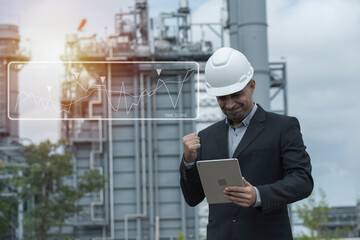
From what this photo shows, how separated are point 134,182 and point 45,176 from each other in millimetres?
2830

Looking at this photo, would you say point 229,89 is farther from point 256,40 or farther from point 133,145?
point 133,145

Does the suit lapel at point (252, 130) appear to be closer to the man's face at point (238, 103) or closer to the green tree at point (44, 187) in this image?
the man's face at point (238, 103)

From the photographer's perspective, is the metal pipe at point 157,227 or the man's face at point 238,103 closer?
the man's face at point 238,103

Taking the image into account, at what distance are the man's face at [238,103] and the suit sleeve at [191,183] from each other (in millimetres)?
258

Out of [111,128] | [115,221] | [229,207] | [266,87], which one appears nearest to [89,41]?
[111,128]

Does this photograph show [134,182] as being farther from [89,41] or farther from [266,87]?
[266,87]

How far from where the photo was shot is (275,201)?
7.99ft

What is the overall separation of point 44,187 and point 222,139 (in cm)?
1370

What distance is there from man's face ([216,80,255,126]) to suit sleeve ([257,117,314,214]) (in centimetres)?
17

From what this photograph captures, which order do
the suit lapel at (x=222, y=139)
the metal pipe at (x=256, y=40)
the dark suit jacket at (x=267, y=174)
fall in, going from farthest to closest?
1. the metal pipe at (x=256, y=40)
2. the suit lapel at (x=222, y=139)
3. the dark suit jacket at (x=267, y=174)

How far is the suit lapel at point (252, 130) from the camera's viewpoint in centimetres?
258

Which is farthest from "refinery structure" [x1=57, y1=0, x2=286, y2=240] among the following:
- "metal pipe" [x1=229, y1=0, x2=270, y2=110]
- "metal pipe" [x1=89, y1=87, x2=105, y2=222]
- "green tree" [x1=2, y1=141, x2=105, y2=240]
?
"metal pipe" [x1=229, y1=0, x2=270, y2=110]

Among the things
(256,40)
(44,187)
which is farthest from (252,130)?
(44,187)

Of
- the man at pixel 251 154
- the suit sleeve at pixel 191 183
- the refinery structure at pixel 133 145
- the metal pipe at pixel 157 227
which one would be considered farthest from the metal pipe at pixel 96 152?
the man at pixel 251 154
